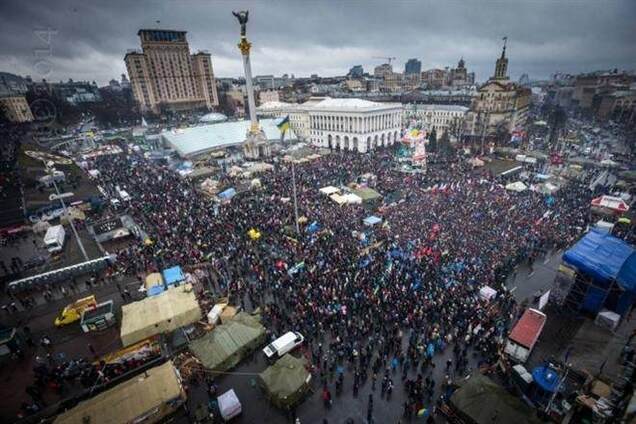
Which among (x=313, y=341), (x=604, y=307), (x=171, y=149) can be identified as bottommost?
(x=313, y=341)

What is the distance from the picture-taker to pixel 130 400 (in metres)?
9.92

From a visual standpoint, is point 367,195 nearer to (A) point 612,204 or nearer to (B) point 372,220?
(B) point 372,220

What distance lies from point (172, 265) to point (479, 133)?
2461 inches

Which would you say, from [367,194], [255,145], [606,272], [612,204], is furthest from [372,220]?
[255,145]

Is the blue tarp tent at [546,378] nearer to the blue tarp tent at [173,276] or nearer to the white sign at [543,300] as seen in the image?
the white sign at [543,300]

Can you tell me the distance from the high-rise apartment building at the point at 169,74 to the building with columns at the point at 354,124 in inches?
2474

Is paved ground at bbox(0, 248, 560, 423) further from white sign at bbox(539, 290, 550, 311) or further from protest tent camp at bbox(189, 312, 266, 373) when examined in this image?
white sign at bbox(539, 290, 550, 311)

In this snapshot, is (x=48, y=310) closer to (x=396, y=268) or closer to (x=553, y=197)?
(x=396, y=268)

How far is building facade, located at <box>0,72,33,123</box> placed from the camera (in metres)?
66.7

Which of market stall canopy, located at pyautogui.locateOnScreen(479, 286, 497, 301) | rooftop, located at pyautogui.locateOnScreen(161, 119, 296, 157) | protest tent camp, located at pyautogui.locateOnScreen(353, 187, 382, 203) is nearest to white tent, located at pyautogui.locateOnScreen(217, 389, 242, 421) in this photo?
market stall canopy, located at pyautogui.locateOnScreen(479, 286, 497, 301)

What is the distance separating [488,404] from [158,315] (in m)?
14.0

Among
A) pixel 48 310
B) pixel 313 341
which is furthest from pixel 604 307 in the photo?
pixel 48 310

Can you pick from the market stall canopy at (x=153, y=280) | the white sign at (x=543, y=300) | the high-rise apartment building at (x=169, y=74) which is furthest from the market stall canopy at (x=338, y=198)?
the high-rise apartment building at (x=169, y=74)

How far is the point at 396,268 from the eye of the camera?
1783 cm
